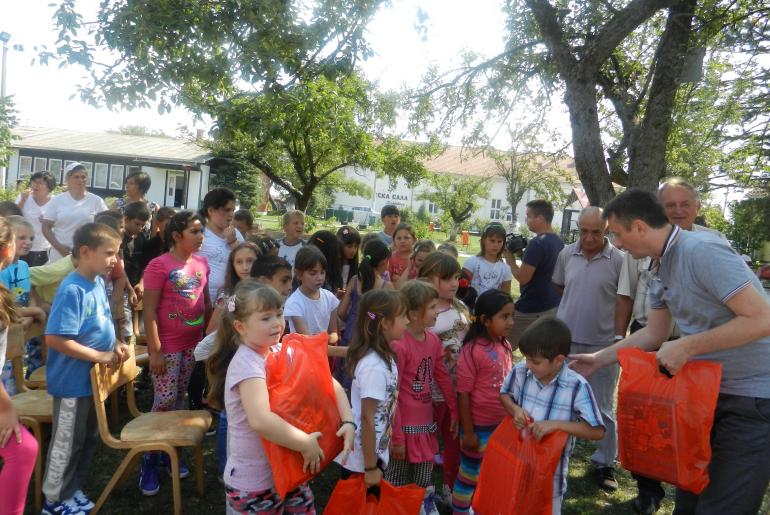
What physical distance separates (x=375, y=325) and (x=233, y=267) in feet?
5.95

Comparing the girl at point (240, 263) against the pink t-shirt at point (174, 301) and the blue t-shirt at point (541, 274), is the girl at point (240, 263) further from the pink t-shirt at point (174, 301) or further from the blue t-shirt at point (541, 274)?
the blue t-shirt at point (541, 274)

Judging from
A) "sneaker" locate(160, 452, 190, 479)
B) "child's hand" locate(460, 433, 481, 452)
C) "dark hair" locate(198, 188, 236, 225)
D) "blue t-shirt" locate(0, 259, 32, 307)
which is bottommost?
"sneaker" locate(160, 452, 190, 479)

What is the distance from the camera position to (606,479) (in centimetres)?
412

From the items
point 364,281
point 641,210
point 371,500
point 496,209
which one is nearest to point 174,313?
point 364,281

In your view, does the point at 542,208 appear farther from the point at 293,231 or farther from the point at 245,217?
the point at 245,217

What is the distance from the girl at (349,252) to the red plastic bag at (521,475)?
260cm

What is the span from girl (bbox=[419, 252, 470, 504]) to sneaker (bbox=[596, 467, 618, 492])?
1235mm

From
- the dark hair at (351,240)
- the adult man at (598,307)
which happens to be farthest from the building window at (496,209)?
the adult man at (598,307)

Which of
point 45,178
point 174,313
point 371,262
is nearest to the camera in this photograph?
point 174,313

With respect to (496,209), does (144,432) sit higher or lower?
lower

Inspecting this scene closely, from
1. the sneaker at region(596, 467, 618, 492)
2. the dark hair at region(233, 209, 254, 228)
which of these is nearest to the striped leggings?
the sneaker at region(596, 467, 618, 492)

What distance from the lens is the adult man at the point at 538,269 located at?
5.03 meters

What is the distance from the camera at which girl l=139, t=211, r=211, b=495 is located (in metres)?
3.67

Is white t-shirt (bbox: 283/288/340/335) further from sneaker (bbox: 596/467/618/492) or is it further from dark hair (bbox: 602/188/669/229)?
sneaker (bbox: 596/467/618/492)
